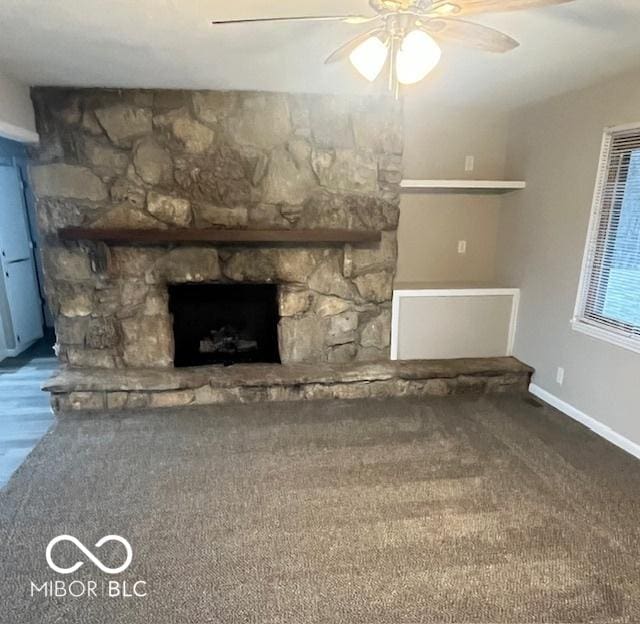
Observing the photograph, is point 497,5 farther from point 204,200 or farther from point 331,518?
point 204,200

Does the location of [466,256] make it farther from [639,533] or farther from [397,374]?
[639,533]

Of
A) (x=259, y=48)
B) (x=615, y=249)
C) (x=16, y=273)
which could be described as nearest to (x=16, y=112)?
(x=259, y=48)

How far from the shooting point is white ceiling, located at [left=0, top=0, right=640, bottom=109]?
5.98 ft

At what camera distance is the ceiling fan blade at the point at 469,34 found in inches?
61.4

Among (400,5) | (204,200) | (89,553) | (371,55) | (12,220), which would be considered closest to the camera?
(400,5)

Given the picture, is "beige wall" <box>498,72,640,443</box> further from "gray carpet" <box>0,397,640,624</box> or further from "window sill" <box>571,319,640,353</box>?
"gray carpet" <box>0,397,640,624</box>

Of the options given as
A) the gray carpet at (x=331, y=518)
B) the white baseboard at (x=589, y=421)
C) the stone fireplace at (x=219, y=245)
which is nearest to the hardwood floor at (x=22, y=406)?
the gray carpet at (x=331, y=518)

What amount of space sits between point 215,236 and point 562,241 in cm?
252

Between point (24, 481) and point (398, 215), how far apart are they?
303 cm

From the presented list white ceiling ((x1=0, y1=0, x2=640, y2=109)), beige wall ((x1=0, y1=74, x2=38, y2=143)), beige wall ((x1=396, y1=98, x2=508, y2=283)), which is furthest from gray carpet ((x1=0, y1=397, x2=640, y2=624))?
white ceiling ((x1=0, y1=0, x2=640, y2=109))

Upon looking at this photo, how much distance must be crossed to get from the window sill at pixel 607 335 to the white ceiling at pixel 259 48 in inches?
61.9

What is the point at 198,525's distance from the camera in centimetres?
212

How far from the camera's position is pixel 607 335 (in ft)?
9.50

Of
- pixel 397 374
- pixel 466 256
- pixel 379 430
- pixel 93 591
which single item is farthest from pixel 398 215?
pixel 93 591
